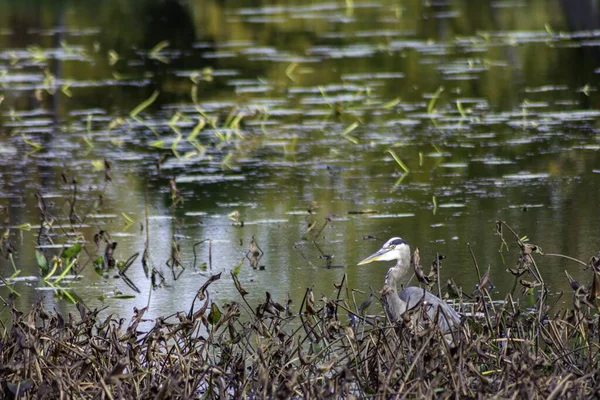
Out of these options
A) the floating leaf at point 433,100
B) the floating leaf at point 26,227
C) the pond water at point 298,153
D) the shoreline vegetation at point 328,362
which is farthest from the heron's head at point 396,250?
the floating leaf at point 433,100

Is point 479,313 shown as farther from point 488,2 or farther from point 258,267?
point 488,2

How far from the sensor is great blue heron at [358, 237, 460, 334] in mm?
5004

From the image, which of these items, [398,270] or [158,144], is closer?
[398,270]

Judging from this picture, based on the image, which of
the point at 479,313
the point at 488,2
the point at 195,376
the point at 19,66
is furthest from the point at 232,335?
the point at 488,2

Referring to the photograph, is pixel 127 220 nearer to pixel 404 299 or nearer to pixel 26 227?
pixel 26 227

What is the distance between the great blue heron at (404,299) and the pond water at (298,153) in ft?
1.41

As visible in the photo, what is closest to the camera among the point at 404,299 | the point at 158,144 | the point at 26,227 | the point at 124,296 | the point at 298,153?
the point at 404,299

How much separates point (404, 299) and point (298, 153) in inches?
198

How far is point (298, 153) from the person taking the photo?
1087 cm

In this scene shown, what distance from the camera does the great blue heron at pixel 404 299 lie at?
5004 mm

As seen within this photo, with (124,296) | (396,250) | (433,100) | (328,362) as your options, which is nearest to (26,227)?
(124,296)

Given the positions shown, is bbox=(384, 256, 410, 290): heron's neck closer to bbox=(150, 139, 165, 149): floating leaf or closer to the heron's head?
the heron's head

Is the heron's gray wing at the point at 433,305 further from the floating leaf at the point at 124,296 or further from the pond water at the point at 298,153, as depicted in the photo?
the floating leaf at the point at 124,296

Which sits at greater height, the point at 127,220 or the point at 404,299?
the point at 404,299
